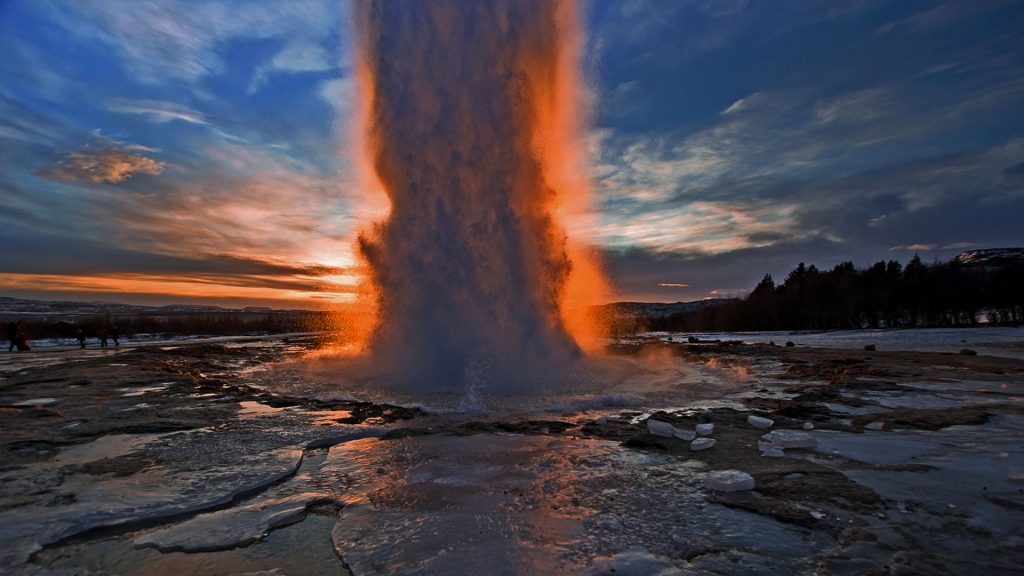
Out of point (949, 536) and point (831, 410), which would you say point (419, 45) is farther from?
point (949, 536)

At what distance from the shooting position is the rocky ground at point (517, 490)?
338 centimetres

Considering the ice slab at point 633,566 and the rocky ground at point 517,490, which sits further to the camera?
the rocky ground at point 517,490

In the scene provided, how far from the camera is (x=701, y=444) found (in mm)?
6254

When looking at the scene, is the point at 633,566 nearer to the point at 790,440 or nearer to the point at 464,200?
the point at 790,440

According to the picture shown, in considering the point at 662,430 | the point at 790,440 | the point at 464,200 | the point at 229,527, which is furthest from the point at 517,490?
the point at 464,200

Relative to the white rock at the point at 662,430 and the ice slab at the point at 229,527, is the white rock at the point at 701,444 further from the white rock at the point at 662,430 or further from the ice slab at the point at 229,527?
the ice slab at the point at 229,527

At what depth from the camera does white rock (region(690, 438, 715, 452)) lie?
6.20 m

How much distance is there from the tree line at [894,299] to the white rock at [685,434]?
75.6m

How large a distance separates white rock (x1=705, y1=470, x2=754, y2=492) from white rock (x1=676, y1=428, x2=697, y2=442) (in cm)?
181

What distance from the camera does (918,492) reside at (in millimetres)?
4418

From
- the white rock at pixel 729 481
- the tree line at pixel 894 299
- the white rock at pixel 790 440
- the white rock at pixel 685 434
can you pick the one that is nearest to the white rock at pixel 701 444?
the white rock at pixel 685 434

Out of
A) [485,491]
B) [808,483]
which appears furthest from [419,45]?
[808,483]

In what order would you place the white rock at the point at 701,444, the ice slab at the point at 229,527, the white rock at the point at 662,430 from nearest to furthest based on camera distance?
the ice slab at the point at 229,527 → the white rock at the point at 701,444 → the white rock at the point at 662,430

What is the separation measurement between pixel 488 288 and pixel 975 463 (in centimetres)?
934
